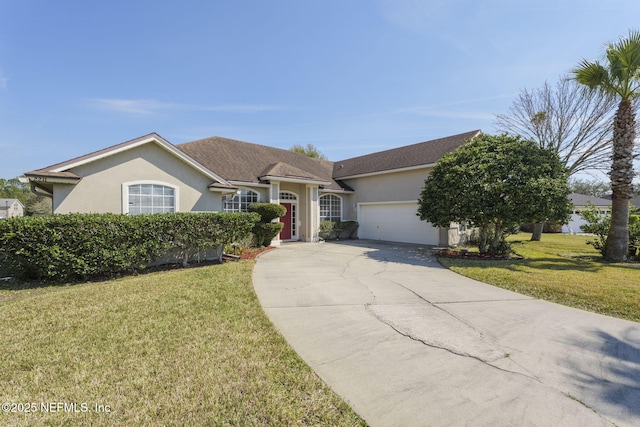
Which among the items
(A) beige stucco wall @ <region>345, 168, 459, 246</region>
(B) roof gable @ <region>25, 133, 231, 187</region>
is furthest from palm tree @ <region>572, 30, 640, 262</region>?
(B) roof gable @ <region>25, 133, 231, 187</region>

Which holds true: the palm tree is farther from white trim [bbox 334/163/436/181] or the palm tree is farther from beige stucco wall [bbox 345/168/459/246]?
white trim [bbox 334/163/436/181]

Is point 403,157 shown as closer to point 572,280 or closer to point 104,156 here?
point 572,280

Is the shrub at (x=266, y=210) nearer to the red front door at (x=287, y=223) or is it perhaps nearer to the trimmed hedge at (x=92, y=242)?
the red front door at (x=287, y=223)

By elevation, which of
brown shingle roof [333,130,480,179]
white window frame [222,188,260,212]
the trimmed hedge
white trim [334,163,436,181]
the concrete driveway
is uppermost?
brown shingle roof [333,130,480,179]

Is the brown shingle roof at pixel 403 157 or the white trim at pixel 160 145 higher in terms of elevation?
the brown shingle roof at pixel 403 157

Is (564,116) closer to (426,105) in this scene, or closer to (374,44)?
(426,105)

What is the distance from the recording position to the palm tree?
387 inches

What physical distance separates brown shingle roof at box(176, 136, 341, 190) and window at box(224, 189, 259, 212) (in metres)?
0.77

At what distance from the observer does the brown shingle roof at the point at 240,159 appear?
47.5ft

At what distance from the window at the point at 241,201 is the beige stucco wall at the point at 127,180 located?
7.93 ft

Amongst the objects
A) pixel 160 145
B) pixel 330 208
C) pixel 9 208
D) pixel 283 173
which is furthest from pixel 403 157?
pixel 9 208

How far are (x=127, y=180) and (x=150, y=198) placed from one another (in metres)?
0.92

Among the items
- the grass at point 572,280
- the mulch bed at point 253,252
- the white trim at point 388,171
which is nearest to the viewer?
the grass at point 572,280

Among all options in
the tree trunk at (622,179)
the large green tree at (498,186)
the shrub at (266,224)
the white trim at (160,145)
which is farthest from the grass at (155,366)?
the tree trunk at (622,179)
